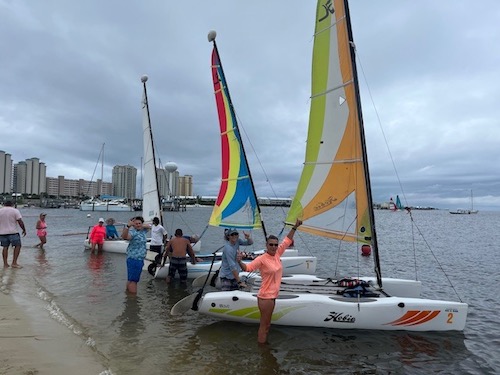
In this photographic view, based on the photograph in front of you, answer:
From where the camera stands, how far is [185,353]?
638 centimetres

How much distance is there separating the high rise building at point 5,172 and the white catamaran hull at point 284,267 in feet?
533

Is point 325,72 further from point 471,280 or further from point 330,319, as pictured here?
point 471,280

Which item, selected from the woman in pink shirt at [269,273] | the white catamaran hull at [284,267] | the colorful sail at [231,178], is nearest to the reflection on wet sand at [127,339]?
the woman in pink shirt at [269,273]

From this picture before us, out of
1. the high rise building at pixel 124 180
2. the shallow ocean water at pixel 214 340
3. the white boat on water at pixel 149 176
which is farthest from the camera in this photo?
the high rise building at pixel 124 180

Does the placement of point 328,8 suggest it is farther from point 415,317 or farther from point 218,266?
point 218,266

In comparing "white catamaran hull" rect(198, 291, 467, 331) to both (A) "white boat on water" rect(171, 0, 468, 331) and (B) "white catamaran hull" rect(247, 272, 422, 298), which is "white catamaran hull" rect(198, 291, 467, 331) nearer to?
(A) "white boat on water" rect(171, 0, 468, 331)

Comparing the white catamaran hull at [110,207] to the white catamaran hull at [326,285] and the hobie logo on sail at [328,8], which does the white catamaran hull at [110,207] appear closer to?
the white catamaran hull at [326,285]

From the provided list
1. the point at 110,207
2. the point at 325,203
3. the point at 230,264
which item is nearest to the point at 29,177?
the point at 110,207

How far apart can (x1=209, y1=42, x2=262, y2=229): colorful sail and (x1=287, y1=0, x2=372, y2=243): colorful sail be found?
3.28m

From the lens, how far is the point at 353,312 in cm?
752

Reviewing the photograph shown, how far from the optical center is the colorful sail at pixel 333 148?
345 inches

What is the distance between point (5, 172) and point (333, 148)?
17256 cm

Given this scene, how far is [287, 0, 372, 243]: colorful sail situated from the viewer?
8766mm

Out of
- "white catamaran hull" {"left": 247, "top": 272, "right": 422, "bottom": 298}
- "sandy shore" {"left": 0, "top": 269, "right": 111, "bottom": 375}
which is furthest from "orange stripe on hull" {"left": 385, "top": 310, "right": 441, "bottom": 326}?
"sandy shore" {"left": 0, "top": 269, "right": 111, "bottom": 375}
